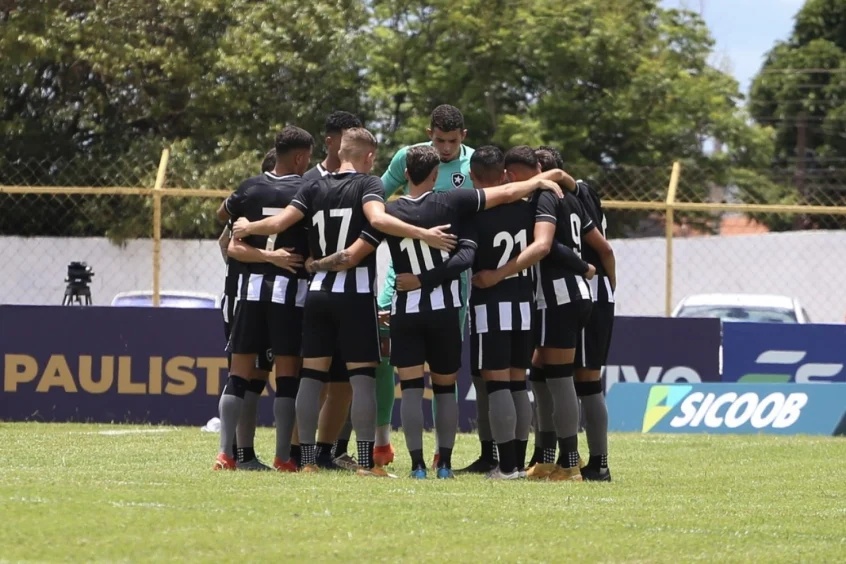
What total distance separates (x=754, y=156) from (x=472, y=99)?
32.3 ft

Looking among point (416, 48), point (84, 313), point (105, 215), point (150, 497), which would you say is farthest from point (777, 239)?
point (150, 497)

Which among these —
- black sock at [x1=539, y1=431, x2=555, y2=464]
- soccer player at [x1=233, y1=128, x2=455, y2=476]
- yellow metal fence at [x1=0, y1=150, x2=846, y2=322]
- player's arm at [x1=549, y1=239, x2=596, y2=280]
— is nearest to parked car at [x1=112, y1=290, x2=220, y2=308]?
yellow metal fence at [x1=0, y1=150, x2=846, y2=322]

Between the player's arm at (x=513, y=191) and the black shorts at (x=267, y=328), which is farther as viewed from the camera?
the black shorts at (x=267, y=328)

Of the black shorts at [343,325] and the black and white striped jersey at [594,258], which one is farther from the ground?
the black and white striped jersey at [594,258]

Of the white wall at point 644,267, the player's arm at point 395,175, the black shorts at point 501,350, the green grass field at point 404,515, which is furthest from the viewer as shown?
the white wall at point 644,267

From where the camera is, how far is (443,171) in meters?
9.19

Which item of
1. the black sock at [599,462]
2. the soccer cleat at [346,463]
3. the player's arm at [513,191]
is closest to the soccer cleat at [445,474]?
the soccer cleat at [346,463]

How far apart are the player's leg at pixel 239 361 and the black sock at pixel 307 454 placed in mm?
437

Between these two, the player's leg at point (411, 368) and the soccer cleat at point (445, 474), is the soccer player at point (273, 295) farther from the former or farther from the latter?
the soccer cleat at point (445, 474)

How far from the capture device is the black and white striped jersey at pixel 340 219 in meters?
8.37

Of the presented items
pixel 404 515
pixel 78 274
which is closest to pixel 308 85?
pixel 78 274

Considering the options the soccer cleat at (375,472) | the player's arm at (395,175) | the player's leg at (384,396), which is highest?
the player's arm at (395,175)

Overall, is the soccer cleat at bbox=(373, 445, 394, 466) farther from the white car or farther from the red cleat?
the white car

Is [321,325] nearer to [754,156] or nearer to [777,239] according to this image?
[777,239]
